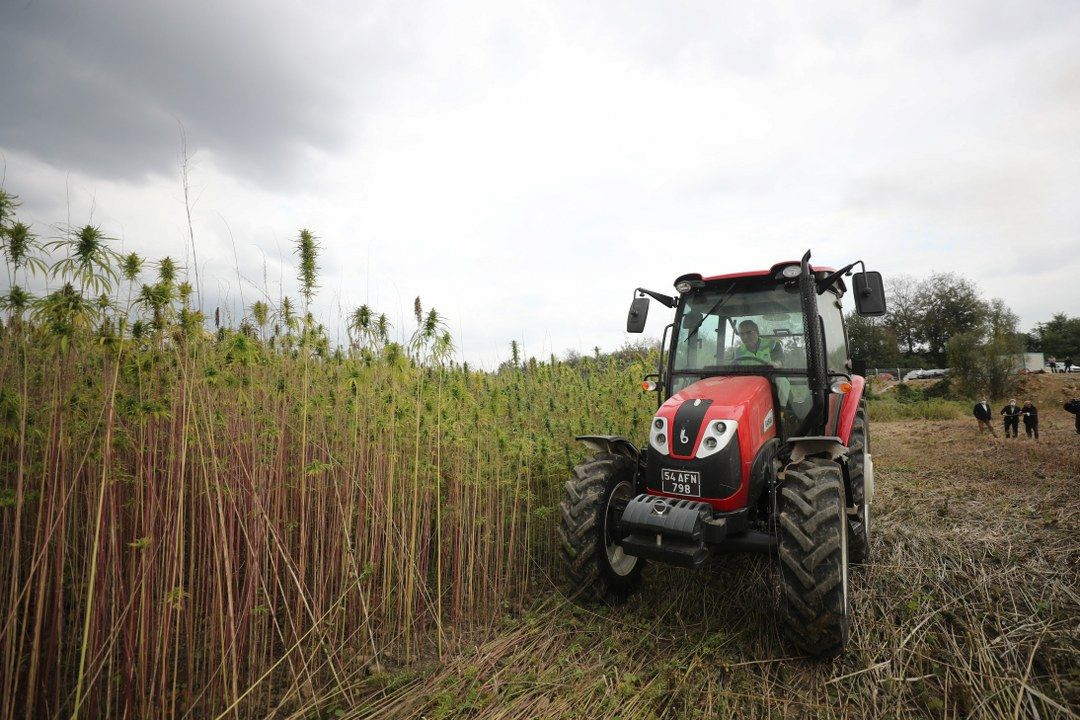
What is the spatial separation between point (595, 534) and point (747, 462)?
97 centimetres

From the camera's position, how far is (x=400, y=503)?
321 centimetres

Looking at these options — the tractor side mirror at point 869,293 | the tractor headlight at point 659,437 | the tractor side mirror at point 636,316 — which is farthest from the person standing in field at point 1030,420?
the tractor headlight at point 659,437

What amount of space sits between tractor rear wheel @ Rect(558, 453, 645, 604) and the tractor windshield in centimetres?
95

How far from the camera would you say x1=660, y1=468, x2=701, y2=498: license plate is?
2930 millimetres

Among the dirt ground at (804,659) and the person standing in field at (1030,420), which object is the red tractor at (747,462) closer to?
the dirt ground at (804,659)

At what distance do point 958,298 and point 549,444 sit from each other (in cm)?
4716

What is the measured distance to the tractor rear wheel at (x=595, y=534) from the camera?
3137mm

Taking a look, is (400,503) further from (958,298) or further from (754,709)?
(958,298)

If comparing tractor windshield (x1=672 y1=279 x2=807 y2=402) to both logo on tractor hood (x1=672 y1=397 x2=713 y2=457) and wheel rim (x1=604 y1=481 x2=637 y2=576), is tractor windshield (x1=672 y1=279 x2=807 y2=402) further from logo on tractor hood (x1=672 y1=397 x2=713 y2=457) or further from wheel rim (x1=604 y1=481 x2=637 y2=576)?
wheel rim (x1=604 y1=481 x2=637 y2=576)

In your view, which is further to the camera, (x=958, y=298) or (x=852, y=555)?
(x=958, y=298)

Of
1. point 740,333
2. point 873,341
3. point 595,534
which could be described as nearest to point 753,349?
point 740,333

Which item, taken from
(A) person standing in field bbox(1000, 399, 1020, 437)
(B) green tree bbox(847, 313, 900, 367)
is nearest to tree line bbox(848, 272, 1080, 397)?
(B) green tree bbox(847, 313, 900, 367)

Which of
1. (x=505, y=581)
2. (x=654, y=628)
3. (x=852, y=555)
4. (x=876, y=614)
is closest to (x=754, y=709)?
(x=654, y=628)

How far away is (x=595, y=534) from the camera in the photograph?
312cm
